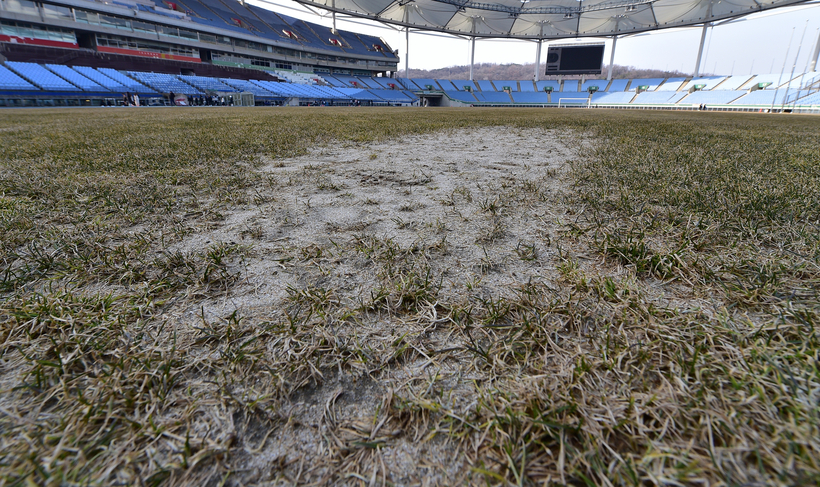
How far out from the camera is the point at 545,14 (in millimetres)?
57281

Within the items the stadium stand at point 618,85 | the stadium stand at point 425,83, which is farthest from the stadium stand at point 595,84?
the stadium stand at point 425,83

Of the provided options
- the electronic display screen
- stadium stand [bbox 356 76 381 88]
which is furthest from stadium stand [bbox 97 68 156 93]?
the electronic display screen

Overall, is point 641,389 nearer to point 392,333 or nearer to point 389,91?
point 392,333

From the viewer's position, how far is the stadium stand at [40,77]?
26.8 m

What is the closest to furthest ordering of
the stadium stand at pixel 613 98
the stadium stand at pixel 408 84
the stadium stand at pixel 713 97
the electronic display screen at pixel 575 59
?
the stadium stand at pixel 713 97 → the stadium stand at pixel 613 98 → the electronic display screen at pixel 575 59 → the stadium stand at pixel 408 84

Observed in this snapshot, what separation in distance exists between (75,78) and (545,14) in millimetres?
62889

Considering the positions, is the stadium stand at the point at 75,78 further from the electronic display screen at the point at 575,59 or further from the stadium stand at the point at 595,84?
the stadium stand at the point at 595,84

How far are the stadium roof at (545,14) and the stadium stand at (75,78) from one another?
34434 millimetres

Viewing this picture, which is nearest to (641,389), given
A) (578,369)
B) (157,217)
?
(578,369)

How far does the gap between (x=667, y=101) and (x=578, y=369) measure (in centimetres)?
6172

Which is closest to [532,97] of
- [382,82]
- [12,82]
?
[382,82]

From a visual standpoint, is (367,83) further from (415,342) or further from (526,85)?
(415,342)

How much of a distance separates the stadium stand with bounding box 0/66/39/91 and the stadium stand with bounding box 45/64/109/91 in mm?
2959

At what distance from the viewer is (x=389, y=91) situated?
56.0 m
